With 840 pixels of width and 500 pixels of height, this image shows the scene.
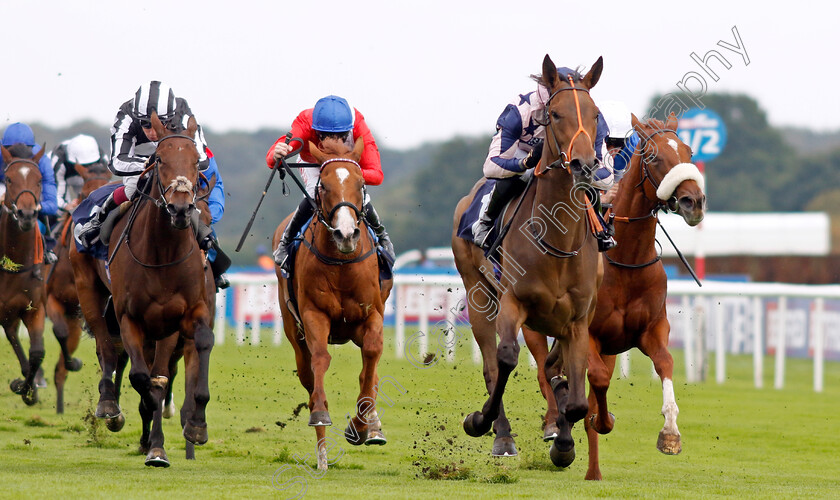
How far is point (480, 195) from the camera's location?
771 centimetres

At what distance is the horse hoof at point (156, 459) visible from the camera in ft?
24.1

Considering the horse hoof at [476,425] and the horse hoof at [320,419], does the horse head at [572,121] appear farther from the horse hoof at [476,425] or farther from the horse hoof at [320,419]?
the horse hoof at [320,419]

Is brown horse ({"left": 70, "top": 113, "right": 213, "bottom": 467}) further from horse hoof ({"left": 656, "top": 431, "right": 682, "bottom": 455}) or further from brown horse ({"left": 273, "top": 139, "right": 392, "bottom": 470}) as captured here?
horse hoof ({"left": 656, "top": 431, "right": 682, "bottom": 455})

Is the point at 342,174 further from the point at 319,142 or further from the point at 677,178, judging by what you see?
the point at 677,178

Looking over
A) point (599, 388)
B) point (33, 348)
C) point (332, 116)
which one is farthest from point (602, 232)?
point (33, 348)

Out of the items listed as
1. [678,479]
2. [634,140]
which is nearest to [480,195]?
[634,140]

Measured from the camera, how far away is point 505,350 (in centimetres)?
620

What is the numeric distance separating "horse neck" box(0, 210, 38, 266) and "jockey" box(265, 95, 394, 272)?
3609 millimetres

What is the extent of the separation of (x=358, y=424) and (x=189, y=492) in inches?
54.8

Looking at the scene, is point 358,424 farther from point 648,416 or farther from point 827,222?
point 827,222

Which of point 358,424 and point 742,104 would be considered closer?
point 358,424

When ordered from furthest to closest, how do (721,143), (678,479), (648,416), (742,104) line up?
(742,104)
(721,143)
(648,416)
(678,479)

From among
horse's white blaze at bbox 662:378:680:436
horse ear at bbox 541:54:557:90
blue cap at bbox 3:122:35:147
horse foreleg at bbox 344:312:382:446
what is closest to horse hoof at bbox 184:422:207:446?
horse foreleg at bbox 344:312:382:446

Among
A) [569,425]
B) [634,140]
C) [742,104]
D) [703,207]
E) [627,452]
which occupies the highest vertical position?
[742,104]
